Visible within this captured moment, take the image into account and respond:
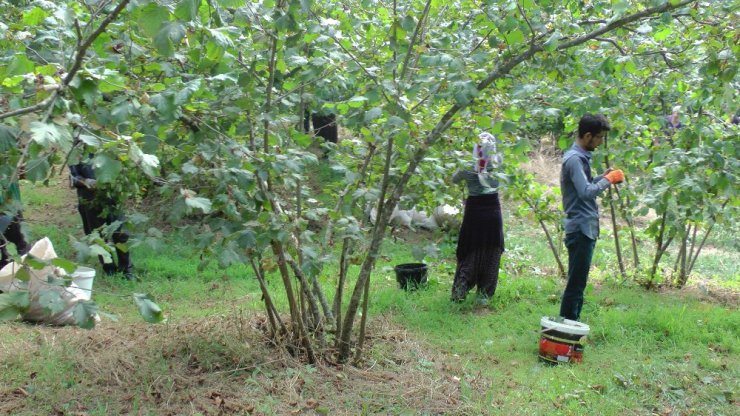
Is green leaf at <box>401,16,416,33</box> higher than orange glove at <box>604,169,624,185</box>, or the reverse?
green leaf at <box>401,16,416,33</box>

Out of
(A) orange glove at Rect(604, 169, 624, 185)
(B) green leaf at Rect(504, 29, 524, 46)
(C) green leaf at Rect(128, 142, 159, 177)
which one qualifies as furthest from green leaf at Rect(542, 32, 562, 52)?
(C) green leaf at Rect(128, 142, 159, 177)

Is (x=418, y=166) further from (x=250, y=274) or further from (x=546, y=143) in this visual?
(x=546, y=143)

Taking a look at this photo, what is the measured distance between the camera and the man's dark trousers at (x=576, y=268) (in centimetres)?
491

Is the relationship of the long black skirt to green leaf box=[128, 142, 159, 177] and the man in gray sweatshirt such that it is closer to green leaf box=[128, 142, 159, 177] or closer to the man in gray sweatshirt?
the man in gray sweatshirt

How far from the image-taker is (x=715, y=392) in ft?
13.8

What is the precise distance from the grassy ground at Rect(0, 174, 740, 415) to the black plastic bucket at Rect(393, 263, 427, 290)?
0.30 metres

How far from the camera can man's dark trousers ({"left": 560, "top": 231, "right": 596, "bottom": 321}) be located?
16.1ft

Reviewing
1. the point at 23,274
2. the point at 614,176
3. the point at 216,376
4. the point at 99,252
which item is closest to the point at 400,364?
the point at 216,376

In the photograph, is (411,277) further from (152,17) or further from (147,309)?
(152,17)

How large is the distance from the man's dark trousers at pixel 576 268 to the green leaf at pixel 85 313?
3.64 metres

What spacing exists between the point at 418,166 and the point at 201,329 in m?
1.93

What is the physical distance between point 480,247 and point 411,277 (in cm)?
95

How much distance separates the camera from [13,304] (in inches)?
86.8

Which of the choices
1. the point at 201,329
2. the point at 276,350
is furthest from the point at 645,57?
the point at 201,329
